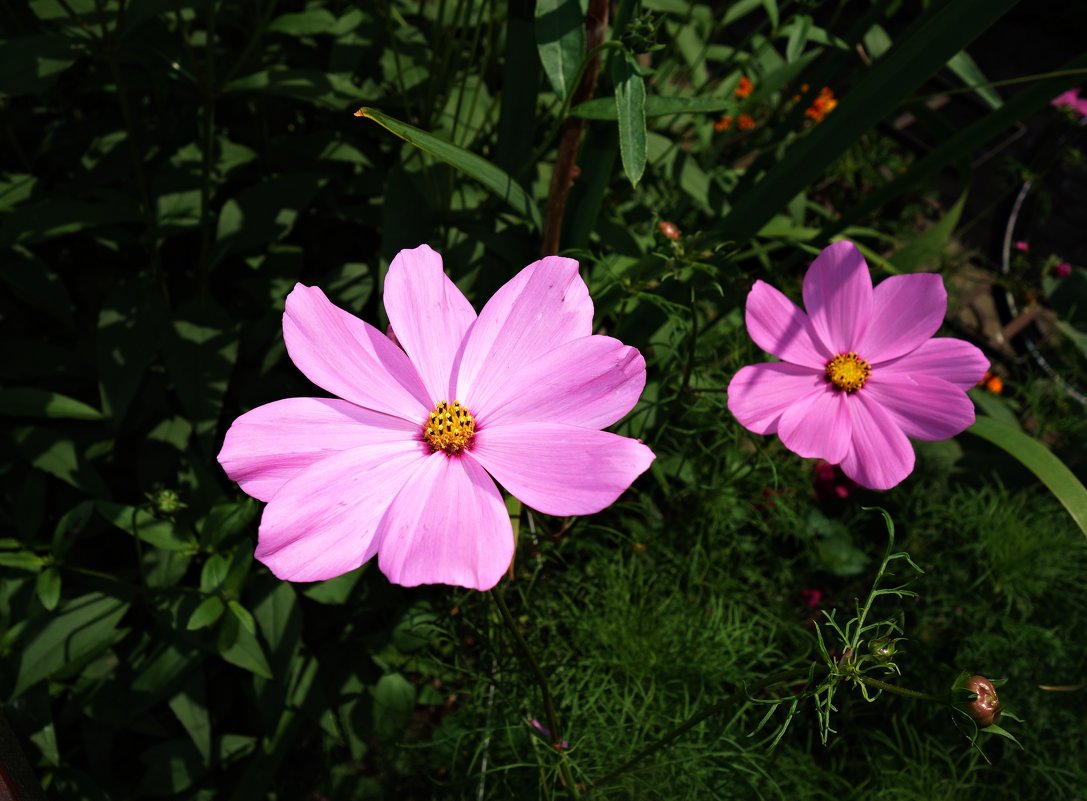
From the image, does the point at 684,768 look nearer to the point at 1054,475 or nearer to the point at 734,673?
the point at 734,673

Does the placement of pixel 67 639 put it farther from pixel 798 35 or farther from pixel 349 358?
pixel 798 35

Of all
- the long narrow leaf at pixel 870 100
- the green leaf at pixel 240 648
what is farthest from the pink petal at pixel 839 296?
the green leaf at pixel 240 648

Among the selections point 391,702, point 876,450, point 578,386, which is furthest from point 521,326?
point 391,702

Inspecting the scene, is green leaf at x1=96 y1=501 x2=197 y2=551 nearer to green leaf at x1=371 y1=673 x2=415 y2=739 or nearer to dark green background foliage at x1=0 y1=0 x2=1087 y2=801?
dark green background foliage at x1=0 y1=0 x2=1087 y2=801

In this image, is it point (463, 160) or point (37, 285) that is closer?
point (463, 160)

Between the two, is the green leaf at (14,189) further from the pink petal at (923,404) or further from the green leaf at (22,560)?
the pink petal at (923,404)

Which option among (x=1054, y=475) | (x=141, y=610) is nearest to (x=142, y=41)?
(x=141, y=610)
